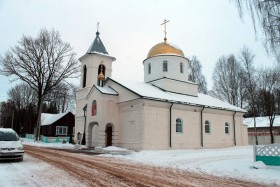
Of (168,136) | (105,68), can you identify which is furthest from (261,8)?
(105,68)

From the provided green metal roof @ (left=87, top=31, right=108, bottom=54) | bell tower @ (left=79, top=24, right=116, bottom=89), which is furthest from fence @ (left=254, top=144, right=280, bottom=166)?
green metal roof @ (left=87, top=31, right=108, bottom=54)

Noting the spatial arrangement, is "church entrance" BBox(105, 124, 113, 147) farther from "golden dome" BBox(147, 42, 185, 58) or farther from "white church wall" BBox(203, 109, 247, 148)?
"golden dome" BBox(147, 42, 185, 58)

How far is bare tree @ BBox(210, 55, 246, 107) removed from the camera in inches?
1602

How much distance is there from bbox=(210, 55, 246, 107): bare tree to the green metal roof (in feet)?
67.2

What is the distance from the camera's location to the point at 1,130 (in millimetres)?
13992

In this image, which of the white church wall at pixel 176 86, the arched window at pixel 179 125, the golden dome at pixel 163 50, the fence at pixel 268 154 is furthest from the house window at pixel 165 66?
the fence at pixel 268 154

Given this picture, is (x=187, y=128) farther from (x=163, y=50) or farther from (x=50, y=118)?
(x=50, y=118)

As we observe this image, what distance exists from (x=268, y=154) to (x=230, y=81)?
30910mm

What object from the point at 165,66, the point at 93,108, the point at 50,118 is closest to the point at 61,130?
the point at 50,118

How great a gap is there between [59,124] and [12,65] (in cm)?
1590

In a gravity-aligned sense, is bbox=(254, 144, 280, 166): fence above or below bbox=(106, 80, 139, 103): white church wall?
below

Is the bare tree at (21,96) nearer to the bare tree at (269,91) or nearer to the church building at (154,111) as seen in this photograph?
the church building at (154,111)

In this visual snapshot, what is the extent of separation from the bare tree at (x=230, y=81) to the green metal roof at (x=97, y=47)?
20.5 metres

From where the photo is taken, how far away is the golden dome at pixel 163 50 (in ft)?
94.6
